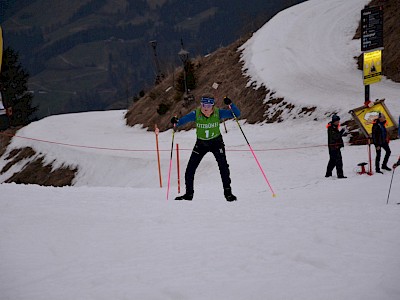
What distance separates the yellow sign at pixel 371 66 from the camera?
15.5m

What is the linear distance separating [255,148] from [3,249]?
1480cm

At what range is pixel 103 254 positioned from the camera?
223 inches

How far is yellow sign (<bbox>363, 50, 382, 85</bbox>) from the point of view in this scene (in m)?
15.5

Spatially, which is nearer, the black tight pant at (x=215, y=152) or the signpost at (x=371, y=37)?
the black tight pant at (x=215, y=152)

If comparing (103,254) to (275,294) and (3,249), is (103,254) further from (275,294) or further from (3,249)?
(275,294)

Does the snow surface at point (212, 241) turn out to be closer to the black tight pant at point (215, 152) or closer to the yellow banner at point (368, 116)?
the black tight pant at point (215, 152)

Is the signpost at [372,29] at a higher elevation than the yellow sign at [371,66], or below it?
higher

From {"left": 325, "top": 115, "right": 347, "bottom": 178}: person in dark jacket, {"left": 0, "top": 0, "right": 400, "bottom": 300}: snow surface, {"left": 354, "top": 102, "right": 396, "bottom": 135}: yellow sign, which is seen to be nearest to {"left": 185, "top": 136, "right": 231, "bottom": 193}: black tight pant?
{"left": 0, "top": 0, "right": 400, "bottom": 300}: snow surface

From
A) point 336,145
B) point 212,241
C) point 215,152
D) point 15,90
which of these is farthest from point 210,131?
point 15,90

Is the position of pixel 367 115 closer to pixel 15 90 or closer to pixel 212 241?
pixel 212 241

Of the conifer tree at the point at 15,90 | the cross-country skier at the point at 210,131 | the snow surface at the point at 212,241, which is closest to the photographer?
the snow surface at the point at 212,241

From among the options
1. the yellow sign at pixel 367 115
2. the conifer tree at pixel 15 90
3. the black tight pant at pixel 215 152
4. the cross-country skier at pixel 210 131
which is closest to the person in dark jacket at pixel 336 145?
the yellow sign at pixel 367 115

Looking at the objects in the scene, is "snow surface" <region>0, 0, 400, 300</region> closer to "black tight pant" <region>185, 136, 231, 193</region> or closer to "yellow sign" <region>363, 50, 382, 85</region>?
"black tight pant" <region>185, 136, 231, 193</region>

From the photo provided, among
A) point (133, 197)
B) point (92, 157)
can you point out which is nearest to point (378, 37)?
point (133, 197)
